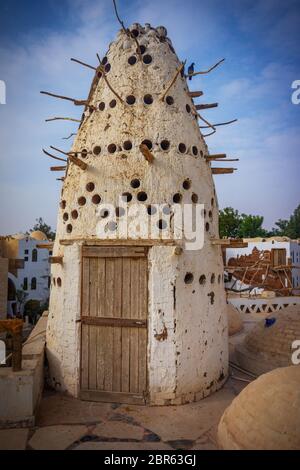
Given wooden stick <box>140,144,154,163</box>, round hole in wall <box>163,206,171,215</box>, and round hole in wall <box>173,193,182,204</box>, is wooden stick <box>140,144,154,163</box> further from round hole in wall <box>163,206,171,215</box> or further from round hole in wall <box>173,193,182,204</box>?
round hole in wall <box>163,206,171,215</box>

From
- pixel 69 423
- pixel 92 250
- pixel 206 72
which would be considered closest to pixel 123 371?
pixel 69 423

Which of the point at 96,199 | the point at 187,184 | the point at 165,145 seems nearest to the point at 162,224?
the point at 187,184

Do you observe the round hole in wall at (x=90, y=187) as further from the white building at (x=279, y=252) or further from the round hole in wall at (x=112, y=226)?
the white building at (x=279, y=252)

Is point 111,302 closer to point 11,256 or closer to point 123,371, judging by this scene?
point 123,371

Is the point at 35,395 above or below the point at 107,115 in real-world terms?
below

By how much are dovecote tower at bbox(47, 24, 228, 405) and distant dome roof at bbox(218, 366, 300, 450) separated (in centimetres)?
182

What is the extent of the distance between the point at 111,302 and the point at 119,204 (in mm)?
2127

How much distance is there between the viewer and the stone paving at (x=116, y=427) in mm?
5668

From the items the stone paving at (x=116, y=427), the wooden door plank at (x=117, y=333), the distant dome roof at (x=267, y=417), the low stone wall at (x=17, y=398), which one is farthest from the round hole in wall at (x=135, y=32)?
the stone paving at (x=116, y=427)

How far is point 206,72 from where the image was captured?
8375mm

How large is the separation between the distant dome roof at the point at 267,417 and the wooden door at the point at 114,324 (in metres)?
2.18

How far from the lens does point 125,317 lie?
7.23 m
